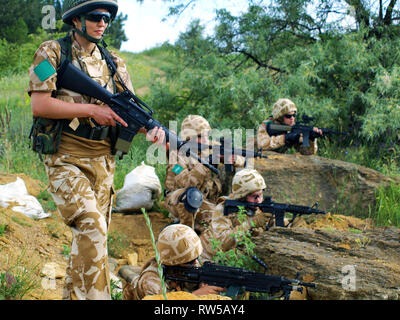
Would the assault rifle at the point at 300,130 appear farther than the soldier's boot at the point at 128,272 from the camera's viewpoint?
Yes

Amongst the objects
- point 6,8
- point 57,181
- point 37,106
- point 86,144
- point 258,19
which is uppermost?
point 6,8

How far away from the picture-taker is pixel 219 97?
895cm

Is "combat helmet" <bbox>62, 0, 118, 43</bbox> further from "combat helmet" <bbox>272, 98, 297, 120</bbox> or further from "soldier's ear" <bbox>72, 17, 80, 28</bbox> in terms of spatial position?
"combat helmet" <bbox>272, 98, 297, 120</bbox>

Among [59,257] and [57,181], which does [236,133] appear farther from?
[57,181]

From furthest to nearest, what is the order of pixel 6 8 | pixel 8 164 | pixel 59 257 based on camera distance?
pixel 6 8 < pixel 8 164 < pixel 59 257

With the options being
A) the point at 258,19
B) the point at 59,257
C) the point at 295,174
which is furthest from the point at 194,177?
the point at 258,19

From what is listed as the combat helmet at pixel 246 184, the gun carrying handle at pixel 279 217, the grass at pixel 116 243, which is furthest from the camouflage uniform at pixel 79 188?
the grass at pixel 116 243

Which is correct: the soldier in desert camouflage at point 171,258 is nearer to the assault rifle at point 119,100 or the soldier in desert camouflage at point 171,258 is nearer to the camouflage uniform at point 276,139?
the assault rifle at point 119,100

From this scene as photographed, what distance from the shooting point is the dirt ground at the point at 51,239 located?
4117 mm

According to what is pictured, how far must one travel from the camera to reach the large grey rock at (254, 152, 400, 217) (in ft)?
20.2

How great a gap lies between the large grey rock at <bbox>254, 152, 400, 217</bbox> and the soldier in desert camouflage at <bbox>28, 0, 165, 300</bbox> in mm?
3168

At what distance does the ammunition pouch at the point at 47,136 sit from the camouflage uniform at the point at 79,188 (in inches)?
2.2

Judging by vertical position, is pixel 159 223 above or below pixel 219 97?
below
